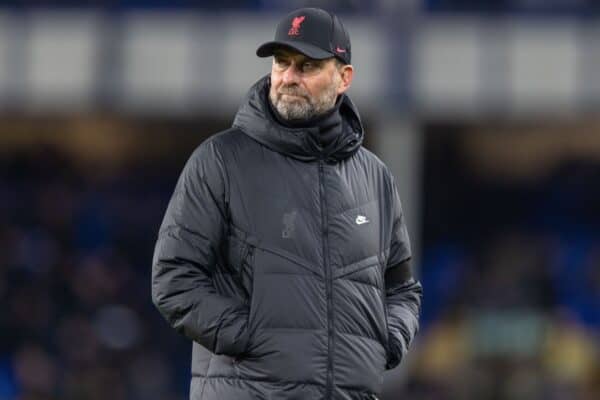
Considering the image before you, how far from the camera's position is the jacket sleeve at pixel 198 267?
4.15 metres

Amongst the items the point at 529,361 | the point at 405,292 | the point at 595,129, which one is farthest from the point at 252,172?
the point at 595,129

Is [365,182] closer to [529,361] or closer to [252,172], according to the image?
[252,172]

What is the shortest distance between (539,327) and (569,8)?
345 cm

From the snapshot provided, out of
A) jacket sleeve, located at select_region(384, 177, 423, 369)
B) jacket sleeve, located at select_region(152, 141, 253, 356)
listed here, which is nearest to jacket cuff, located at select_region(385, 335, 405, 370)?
jacket sleeve, located at select_region(384, 177, 423, 369)

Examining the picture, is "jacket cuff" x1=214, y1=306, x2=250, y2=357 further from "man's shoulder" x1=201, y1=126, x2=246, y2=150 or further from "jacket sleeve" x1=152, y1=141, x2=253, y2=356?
"man's shoulder" x1=201, y1=126, x2=246, y2=150

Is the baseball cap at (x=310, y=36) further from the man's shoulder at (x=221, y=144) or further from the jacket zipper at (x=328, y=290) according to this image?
the jacket zipper at (x=328, y=290)

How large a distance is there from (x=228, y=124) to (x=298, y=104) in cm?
1387

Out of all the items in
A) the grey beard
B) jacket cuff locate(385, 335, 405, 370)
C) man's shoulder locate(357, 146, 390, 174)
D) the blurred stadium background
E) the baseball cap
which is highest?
the baseball cap

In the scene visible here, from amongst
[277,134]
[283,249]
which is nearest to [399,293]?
[283,249]

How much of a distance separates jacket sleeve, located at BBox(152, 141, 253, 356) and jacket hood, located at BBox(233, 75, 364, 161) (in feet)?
0.52

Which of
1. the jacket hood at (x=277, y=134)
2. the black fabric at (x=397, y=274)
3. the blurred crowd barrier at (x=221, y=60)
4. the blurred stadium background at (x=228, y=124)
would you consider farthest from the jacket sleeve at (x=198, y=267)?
the blurred crowd barrier at (x=221, y=60)

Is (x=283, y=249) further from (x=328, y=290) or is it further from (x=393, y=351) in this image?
(x=393, y=351)

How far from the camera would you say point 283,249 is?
4223 mm

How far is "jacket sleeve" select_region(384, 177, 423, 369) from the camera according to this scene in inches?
177
